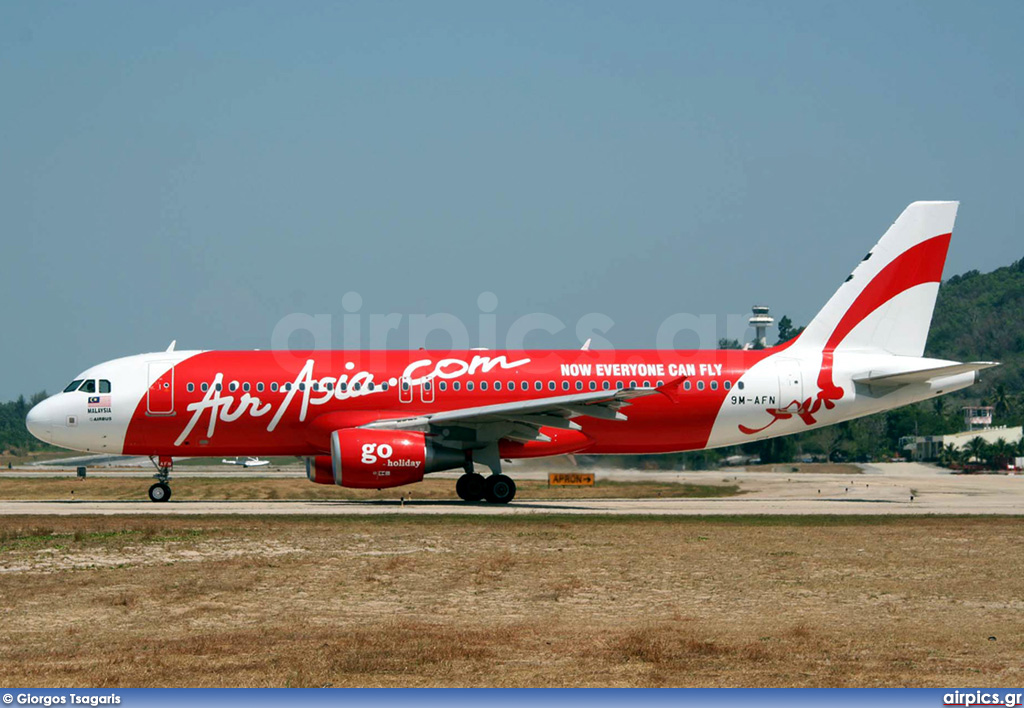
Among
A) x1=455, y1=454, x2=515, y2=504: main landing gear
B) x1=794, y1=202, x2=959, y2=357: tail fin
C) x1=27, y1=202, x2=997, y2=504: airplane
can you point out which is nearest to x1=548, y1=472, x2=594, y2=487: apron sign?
x1=27, y1=202, x2=997, y2=504: airplane

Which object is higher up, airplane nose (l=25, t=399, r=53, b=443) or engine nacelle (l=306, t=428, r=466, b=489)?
airplane nose (l=25, t=399, r=53, b=443)

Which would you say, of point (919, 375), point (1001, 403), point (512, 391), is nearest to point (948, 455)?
point (919, 375)

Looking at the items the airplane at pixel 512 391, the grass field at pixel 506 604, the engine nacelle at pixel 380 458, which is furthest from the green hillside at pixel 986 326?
the grass field at pixel 506 604

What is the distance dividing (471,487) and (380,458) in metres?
3.07

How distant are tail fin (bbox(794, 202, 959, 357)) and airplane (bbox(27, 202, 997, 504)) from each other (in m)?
0.04

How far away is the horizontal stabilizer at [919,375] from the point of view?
1195 inches

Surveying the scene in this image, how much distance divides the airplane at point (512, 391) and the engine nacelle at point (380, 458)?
1.82ft

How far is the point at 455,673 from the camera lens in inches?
418

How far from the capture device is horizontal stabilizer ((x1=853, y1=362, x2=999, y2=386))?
30.4m

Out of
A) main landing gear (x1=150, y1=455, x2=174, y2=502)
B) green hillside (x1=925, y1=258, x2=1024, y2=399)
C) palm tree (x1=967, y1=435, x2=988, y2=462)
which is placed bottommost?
palm tree (x1=967, y1=435, x2=988, y2=462)

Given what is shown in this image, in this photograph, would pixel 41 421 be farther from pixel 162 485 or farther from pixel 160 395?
pixel 162 485

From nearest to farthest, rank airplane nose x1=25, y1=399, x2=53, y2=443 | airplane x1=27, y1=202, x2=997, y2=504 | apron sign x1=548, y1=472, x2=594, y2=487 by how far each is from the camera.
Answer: airplane x1=27, y1=202, x2=997, y2=504
airplane nose x1=25, y1=399, x2=53, y2=443
apron sign x1=548, y1=472, x2=594, y2=487

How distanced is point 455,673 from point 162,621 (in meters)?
4.31

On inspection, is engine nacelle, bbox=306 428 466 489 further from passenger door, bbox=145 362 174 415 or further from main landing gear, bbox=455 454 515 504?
passenger door, bbox=145 362 174 415
